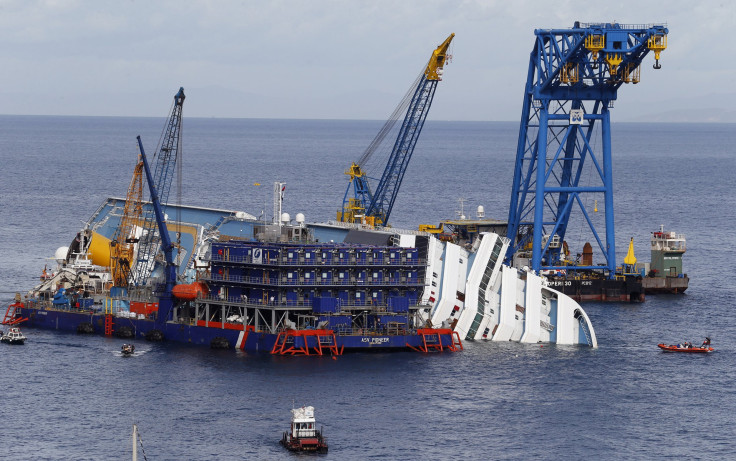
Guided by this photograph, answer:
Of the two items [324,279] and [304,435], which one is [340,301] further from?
[304,435]

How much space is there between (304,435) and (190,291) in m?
45.3

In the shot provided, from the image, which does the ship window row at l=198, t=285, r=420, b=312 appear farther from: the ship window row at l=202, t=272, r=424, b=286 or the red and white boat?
the red and white boat

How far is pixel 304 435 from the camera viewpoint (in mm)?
100562

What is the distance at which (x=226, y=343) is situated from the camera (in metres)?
139

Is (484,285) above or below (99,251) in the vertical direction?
below

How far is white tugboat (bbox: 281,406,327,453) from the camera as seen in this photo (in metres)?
99.8

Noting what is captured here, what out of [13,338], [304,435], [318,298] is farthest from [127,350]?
[304,435]

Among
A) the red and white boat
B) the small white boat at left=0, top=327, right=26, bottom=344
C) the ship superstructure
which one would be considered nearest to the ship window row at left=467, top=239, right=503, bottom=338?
the ship superstructure

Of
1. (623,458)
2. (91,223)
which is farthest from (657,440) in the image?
(91,223)

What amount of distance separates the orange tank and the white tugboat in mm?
42918

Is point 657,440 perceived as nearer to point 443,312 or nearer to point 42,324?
point 443,312

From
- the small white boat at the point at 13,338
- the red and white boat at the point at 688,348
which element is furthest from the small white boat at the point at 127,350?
the red and white boat at the point at 688,348

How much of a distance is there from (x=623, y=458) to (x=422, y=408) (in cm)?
1904

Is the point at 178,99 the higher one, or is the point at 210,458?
Result: the point at 178,99
